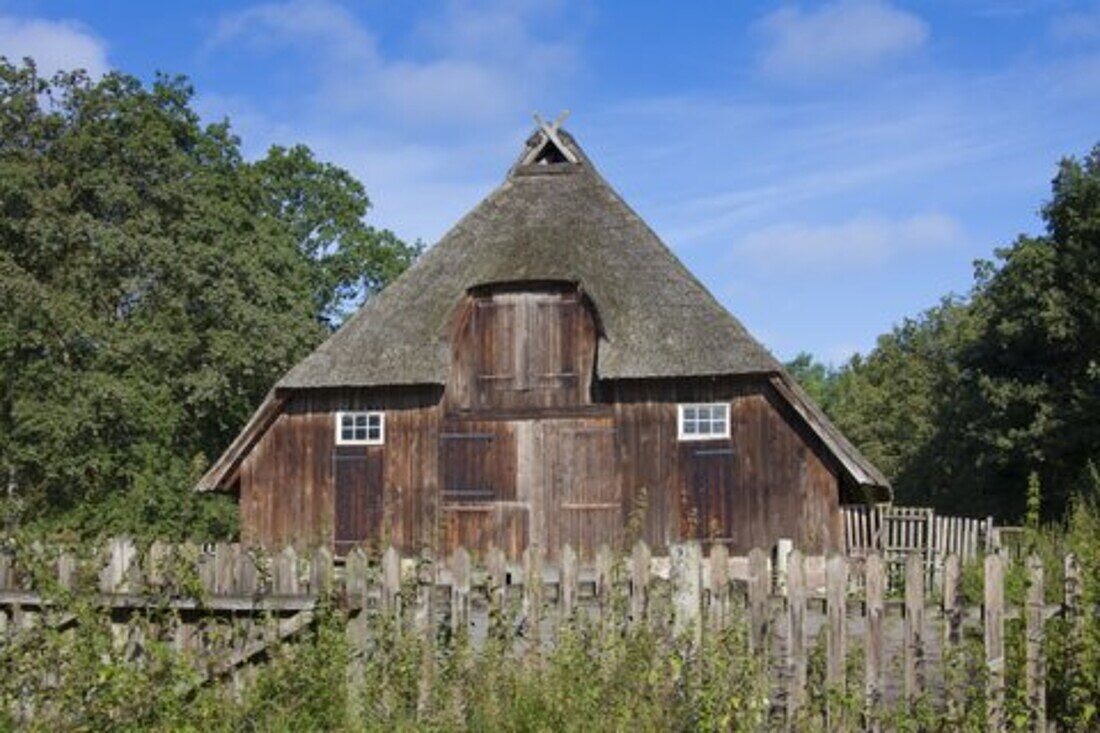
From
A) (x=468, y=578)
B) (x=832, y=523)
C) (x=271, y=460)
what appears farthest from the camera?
(x=271, y=460)

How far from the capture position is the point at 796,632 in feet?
25.5

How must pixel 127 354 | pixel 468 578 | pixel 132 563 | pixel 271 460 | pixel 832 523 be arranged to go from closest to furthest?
pixel 468 578
pixel 132 563
pixel 832 523
pixel 271 460
pixel 127 354

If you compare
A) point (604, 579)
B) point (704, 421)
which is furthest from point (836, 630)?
point (704, 421)

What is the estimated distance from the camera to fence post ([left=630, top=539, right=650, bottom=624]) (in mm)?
8016

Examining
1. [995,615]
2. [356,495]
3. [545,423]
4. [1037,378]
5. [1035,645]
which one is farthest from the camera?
[1037,378]

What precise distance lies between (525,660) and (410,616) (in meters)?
0.86

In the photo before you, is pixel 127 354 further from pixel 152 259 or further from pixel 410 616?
pixel 410 616

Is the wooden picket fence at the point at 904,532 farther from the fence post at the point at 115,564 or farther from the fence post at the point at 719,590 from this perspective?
the fence post at the point at 115,564

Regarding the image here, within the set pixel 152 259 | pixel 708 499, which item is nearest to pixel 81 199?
pixel 152 259

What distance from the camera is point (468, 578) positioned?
830 centimetres

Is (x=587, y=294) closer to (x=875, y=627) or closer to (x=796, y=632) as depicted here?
(x=796, y=632)

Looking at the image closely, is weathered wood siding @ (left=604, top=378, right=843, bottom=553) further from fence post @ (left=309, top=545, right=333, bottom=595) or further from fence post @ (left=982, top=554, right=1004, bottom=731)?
fence post @ (left=982, top=554, right=1004, bottom=731)

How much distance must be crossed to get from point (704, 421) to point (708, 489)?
107cm

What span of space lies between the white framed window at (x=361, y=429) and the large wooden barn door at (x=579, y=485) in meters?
2.83
